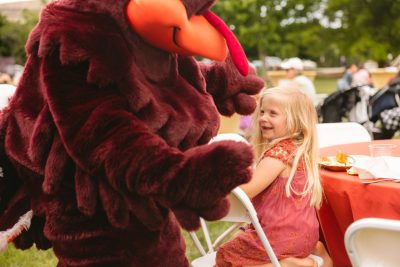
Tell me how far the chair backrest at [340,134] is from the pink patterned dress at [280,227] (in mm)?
1395

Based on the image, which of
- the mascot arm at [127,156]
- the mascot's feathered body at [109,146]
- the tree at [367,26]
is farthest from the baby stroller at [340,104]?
the tree at [367,26]

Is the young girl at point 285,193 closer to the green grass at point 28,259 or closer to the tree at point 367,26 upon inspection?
the green grass at point 28,259

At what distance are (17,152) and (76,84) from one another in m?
0.32

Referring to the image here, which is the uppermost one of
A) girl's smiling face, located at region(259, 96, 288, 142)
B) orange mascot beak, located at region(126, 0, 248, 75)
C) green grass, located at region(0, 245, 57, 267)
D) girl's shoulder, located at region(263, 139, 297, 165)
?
orange mascot beak, located at region(126, 0, 248, 75)

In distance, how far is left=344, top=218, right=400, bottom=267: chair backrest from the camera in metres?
1.76

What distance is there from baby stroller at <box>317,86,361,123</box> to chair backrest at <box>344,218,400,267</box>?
521cm

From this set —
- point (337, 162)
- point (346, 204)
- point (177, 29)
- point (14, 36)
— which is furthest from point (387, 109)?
point (14, 36)

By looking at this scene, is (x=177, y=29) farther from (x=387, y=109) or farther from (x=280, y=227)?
(x=387, y=109)

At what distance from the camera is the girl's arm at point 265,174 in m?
2.29

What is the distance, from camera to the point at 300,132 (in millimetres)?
2455

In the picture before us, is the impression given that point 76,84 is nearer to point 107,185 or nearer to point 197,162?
point 107,185

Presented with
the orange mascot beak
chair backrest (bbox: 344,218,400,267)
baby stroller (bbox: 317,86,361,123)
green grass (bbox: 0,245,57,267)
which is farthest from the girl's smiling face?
baby stroller (bbox: 317,86,361,123)

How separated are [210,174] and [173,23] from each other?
0.43m

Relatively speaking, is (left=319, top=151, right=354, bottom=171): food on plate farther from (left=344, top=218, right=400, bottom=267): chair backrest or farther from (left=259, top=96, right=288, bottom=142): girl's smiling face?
(left=344, top=218, right=400, bottom=267): chair backrest
